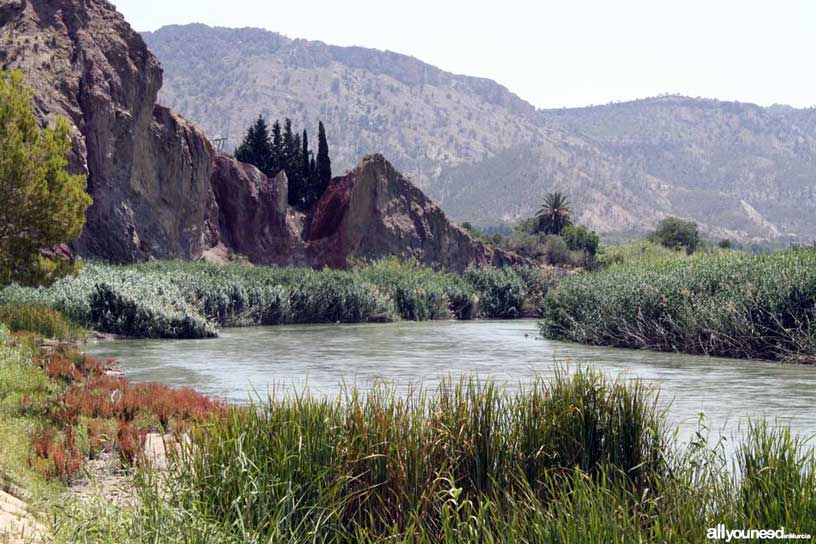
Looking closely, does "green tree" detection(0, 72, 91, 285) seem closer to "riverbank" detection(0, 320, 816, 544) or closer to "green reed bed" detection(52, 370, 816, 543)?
"riverbank" detection(0, 320, 816, 544)

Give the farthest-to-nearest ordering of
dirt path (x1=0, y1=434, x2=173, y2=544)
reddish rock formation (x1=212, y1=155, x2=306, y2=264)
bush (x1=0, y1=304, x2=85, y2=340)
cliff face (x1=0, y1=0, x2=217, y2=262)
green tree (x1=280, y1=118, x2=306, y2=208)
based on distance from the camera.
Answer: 1. green tree (x1=280, y1=118, x2=306, y2=208)
2. reddish rock formation (x1=212, y1=155, x2=306, y2=264)
3. cliff face (x1=0, y1=0, x2=217, y2=262)
4. bush (x1=0, y1=304, x2=85, y2=340)
5. dirt path (x1=0, y1=434, x2=173, y2=544)

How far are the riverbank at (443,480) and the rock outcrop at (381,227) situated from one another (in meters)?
52.6

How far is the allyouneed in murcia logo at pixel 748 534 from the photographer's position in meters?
7.09

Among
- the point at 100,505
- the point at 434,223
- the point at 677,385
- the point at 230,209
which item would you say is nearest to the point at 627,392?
the point at 100,505

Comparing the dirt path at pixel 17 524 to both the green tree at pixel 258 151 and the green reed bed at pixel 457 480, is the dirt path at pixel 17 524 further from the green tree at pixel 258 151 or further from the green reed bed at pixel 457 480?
the green tree at pixel 258 151

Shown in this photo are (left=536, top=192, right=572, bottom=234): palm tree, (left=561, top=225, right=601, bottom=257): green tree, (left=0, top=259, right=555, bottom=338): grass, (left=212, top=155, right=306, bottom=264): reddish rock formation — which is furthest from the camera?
(left=536, top=192, right=572, bottom=234): palm tree

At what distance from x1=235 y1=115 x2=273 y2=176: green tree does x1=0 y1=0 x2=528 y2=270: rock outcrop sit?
772 centimetres

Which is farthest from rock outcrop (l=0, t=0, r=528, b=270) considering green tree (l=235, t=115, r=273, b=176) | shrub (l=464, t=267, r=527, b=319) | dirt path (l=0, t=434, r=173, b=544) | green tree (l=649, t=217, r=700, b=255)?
green tree (l=649, t=217, r=700, b=255)

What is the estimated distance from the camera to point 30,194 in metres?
27.1

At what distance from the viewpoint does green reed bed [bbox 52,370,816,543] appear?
788 cm

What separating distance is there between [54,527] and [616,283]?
29.8 meters

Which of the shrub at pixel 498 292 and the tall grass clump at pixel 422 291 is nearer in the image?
the tall grass clump at pixel 422 291

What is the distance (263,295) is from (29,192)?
19339mm

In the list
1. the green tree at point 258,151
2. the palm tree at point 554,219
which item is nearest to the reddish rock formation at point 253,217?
the green tree at point 258,151
